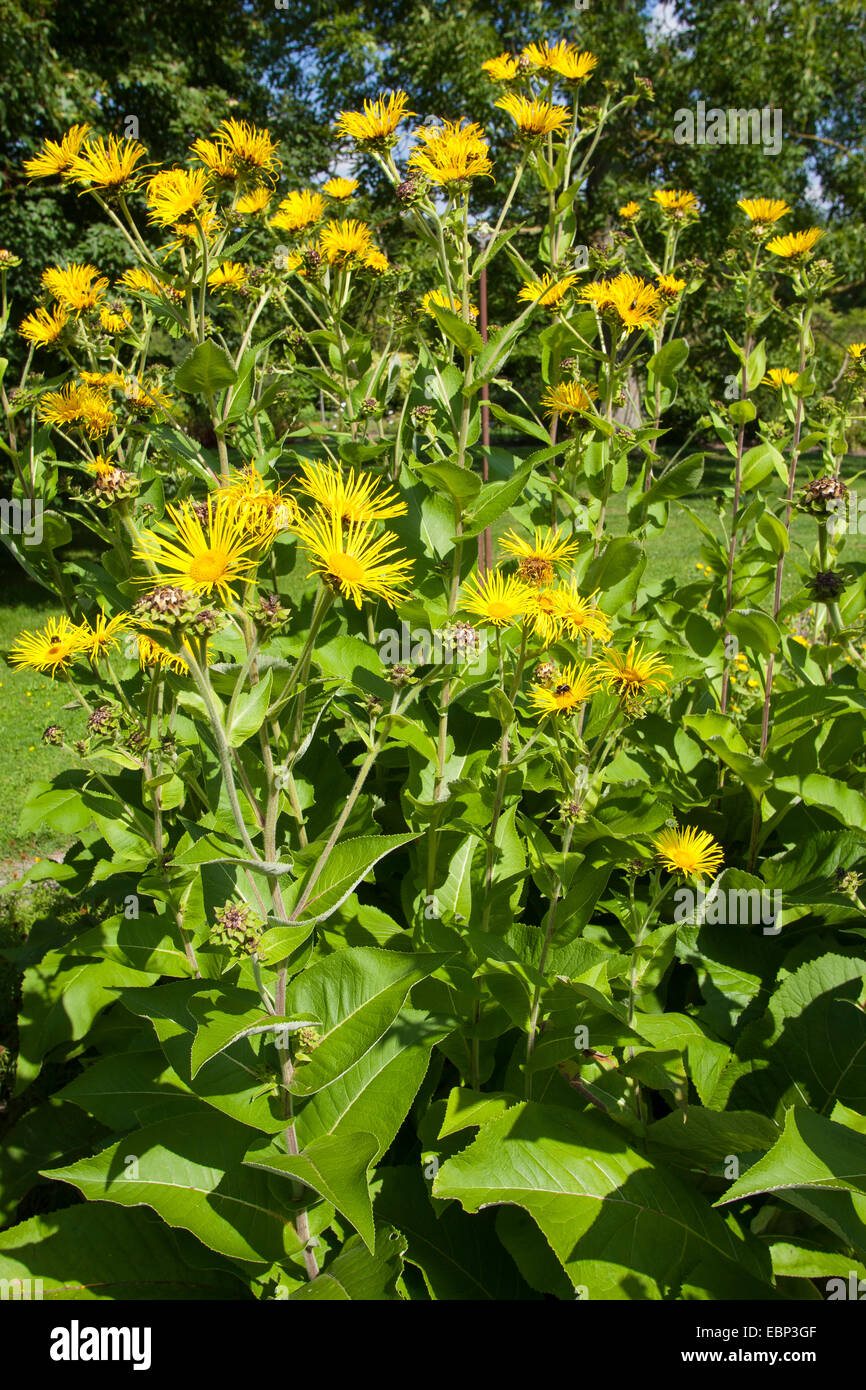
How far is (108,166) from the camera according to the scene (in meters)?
2.18

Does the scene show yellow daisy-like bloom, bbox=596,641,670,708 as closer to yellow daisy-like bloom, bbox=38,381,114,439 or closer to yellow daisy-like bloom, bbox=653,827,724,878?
yellow daisy-like bloom, bbox=653,827,724,878

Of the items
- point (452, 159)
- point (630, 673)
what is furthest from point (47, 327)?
point (630, 673)

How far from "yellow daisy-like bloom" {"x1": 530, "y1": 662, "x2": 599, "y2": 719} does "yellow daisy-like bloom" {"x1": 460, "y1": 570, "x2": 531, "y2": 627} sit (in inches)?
6.3

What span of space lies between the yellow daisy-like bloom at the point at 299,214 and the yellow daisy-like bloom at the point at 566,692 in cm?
176

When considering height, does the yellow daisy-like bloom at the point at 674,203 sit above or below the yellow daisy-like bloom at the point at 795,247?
above

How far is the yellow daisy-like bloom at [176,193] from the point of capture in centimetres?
200

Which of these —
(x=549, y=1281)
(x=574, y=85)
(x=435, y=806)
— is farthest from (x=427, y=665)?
(x=574, y=85)

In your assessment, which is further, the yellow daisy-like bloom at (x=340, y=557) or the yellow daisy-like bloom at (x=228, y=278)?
the yellow daisy-like bloom at (x=228, y=278)

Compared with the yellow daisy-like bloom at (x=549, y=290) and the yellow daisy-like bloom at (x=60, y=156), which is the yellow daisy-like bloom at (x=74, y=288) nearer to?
the yellow daisy-like bloom at (x=60, y=156)

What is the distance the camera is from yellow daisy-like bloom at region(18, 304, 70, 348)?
7.84 ft

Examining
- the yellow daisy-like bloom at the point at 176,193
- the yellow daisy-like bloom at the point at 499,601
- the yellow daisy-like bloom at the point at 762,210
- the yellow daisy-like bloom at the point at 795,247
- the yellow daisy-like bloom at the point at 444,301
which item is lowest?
the yellow daisy-like bloom at the point at 499,601

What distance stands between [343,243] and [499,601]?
1468 millimetres

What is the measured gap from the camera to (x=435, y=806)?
1.93m

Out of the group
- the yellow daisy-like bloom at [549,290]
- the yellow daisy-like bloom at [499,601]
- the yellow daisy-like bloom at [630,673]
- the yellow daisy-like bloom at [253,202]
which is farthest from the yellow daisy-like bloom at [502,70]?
the yellow daisy-like bloom at [630,673]
